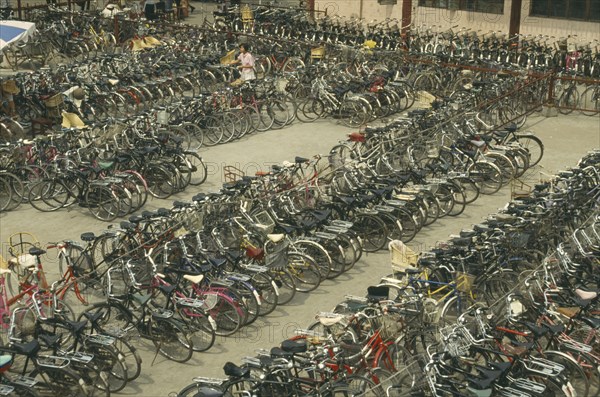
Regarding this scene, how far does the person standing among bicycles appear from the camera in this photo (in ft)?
62.9

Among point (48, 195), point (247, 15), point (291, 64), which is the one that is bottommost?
point (48, 195)

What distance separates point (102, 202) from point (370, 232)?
3796mm

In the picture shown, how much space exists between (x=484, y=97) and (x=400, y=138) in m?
3.11

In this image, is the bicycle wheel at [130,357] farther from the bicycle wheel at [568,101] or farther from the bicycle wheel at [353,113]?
the bicycle wheel at [568,101]

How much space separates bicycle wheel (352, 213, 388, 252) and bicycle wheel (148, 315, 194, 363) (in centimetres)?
331

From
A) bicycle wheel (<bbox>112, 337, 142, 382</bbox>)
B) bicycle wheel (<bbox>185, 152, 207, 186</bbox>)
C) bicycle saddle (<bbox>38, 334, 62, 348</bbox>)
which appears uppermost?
bicycle wheel (<bbox>185, 152, 207, 186</bbox>)

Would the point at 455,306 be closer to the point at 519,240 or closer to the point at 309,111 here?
the point at 519,240

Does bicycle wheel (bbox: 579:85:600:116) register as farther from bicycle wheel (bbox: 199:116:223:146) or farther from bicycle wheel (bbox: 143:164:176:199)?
bicycle wheel (bbox: 143:164:176:199)

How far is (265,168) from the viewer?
15.8 meters

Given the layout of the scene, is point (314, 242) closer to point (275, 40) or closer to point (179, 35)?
point (275, 40)

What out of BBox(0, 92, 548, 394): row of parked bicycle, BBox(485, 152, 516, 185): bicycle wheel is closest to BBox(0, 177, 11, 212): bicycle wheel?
BBox(0, 92, 548, 394): row of parked bicycle

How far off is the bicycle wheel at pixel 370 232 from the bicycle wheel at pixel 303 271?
1111 mm

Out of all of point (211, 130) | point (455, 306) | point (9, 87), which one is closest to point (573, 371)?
point (455, 306)

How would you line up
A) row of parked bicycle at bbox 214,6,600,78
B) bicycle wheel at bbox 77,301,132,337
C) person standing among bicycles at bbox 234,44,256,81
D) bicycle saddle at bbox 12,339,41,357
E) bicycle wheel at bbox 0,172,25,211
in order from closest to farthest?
bicycle saddle at bbox 12,339,41,357 → bicycle wheel at bbox 77,301,132,337 → bicycle wheel at bbox 0,172,25,211 → person standing among bicycles at bbox 234,44,256,81 → row of parked bicycle at bbox 214,6,600,78
